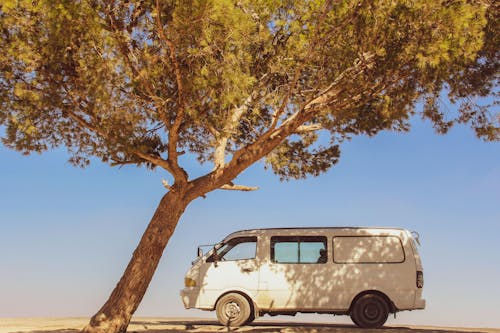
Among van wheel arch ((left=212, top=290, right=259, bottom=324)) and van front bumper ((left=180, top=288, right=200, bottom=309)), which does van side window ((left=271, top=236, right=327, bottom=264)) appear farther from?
van front bumper ((left=180, top=288, right=200, bottom=309))

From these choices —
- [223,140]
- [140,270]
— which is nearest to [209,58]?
[223,140]

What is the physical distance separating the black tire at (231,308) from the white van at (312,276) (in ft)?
0.07

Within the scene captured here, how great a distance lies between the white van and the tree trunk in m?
1.25

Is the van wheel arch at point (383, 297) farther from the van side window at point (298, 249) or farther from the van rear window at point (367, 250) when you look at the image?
the van side window at point (298, 249)

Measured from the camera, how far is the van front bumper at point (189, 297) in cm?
1320

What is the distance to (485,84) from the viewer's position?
1442 cm

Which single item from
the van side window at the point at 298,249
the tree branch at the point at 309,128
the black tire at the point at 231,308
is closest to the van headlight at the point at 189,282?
the black tire at the point at 231,308

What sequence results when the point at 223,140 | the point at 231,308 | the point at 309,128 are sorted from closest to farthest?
1. the point at 231,308
2. the point at 223,140
3. the point at 309,128

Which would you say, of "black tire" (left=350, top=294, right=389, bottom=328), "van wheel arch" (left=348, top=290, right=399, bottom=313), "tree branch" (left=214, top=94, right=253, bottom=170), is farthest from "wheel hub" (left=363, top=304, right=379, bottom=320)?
"tree branch" (left=214, top=94, right=253, bottom=170)

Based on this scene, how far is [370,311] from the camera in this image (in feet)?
42.3

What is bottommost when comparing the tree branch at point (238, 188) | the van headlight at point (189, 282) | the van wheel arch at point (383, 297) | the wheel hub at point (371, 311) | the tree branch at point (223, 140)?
the wheel hub at point (371, 311)

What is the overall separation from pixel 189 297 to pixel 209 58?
18.1 feet

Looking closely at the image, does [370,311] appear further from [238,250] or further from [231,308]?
[238,250]

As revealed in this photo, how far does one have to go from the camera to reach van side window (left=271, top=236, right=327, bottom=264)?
520 inches
